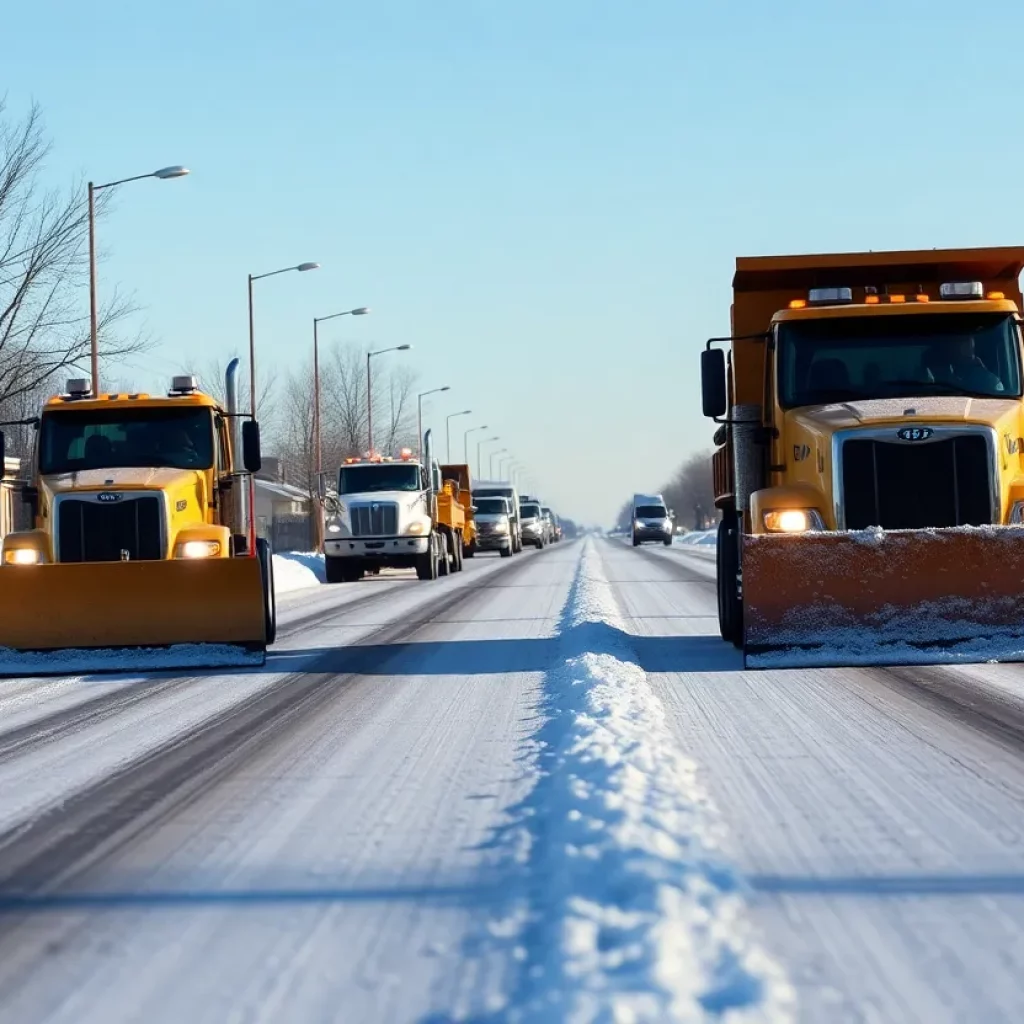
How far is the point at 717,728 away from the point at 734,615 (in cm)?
509

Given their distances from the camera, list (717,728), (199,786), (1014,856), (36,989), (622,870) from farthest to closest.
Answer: (717,728), (199,786), (1014,856), (622,870), (36,989)

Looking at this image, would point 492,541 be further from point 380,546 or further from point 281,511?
point 281,511

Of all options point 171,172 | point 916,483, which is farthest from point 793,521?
point 171,172

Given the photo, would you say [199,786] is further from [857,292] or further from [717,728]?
[857,292]

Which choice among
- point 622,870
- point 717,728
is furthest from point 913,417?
point 622,870

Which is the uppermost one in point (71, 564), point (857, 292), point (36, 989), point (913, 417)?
point (857, 292)

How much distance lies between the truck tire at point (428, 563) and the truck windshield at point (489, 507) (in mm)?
21245

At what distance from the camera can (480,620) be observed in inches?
691

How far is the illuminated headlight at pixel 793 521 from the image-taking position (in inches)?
459

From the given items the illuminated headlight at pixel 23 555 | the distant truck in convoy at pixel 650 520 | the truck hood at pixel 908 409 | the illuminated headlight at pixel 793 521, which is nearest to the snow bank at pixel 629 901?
the illuminated headlight at pixel 793 521

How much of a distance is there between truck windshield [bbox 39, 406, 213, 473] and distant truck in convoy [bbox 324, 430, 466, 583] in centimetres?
1697

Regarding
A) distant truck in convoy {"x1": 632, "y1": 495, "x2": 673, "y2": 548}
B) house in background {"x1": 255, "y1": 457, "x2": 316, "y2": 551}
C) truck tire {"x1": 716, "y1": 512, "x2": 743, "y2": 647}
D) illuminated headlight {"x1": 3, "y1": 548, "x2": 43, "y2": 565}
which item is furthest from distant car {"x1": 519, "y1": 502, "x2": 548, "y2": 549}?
illuminated headlight {"x1": 3, "y1": 548, "x2": 43, "y2": 565}

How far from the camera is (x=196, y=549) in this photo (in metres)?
13.9

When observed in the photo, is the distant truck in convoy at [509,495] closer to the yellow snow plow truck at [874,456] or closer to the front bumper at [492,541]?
the front bumper at [492,541]
